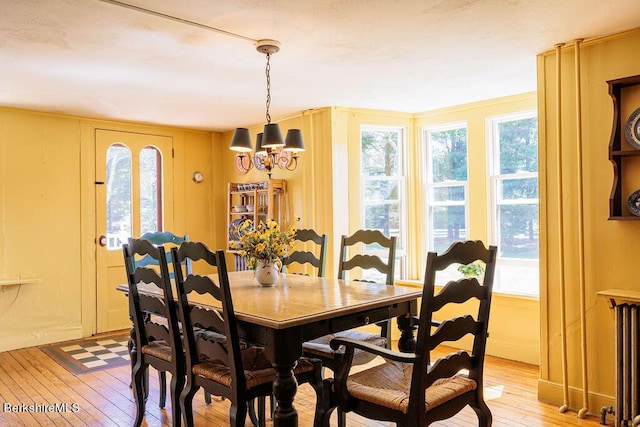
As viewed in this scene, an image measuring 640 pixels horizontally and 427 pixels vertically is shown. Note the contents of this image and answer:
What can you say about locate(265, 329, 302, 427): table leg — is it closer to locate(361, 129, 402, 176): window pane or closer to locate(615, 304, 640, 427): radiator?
locate(615, 304, 640, 427): radiator

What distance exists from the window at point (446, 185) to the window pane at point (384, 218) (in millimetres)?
329

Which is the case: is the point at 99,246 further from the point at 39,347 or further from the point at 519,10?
the point at 519,10

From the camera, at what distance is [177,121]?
556 cm

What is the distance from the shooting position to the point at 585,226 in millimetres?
3176

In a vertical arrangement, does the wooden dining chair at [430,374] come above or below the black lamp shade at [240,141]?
below

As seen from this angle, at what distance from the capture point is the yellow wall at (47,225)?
4.78m

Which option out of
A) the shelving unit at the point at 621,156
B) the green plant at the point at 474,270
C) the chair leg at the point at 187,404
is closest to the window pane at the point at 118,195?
the chair leg at the point at 187,404

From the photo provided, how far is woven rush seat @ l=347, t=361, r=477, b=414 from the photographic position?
2.04 meters

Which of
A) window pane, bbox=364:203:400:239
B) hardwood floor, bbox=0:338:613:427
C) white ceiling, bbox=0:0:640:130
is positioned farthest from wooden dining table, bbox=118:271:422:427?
window pane, bbox=364:203:400:239

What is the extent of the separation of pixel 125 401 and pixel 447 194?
136 inches

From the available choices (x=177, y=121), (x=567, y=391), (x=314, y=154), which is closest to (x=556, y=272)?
(x=567, y=391)

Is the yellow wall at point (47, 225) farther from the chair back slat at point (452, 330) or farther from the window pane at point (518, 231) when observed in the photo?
the chair back slat at point (452, 330)

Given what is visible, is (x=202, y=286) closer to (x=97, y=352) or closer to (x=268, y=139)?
(x=268, y=139)

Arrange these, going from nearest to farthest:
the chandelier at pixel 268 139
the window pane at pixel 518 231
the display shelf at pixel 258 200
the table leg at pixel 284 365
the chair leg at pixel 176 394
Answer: the table leg at pixel 284 365 → the chair leg at pixel 176 394 → the chandelier at pixel 268 139 → the window pane at pixel 518 231 → the display shelf at pixel 258 200
